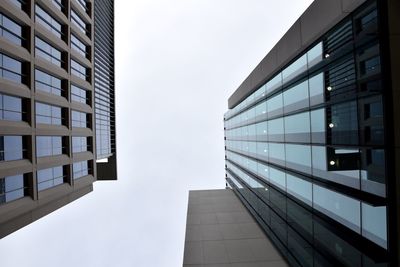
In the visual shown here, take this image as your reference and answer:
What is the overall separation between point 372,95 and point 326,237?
7.27m

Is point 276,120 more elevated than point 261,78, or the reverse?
point 261,78

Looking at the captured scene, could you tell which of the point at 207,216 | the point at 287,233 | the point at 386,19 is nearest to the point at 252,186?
the point at 207,216

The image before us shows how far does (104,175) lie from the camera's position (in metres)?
51.1

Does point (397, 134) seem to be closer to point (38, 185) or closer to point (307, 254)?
point (307, 254)

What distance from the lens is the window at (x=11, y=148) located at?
744 inches

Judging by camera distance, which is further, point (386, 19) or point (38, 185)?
point (38, 185)

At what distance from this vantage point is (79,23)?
3394cm

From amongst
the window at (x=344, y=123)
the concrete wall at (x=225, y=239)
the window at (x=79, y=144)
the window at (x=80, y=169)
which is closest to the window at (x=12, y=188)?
the window at (x=80, y=169)

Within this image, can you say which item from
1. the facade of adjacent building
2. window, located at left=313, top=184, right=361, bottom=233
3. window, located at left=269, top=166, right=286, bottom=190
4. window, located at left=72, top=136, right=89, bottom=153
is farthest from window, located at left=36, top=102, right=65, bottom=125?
window, located at left=313, top=184, right=361, bottom=233

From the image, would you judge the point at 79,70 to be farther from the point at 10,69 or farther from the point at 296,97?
the point at 296,97

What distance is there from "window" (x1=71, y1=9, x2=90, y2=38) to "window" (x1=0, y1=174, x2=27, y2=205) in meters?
20.2

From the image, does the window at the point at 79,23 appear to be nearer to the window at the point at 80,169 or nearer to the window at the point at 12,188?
the window at the point at 80,169

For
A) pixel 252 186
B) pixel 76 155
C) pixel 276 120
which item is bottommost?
pixel 252 186

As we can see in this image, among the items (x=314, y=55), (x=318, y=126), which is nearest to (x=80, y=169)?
(x=318, y=126)
